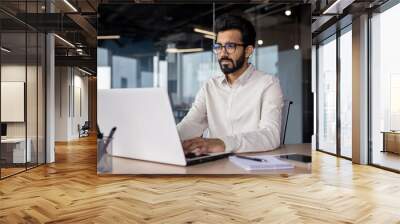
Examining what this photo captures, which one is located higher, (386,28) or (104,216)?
(386,28)

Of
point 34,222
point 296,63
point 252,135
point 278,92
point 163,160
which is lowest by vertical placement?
point 34,222

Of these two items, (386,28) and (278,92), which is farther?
(386,28)

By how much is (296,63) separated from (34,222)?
11.1 ft

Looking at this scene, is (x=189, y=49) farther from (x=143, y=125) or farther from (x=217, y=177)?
(x=217, y=177)

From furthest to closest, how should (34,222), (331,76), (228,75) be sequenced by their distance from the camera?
(331,76) → (228,75) → (34,222)

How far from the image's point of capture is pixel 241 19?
4.86 m

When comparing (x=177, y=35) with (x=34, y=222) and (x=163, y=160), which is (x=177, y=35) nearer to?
(x=163, y=160)

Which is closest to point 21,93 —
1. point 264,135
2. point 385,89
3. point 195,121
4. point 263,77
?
point 195,121

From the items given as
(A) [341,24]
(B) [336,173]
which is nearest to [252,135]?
(B) [336,173]

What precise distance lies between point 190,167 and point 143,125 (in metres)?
0.77

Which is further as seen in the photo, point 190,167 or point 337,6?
point 337,6

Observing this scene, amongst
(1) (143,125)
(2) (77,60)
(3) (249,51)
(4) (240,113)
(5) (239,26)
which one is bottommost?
(1) (143,125)

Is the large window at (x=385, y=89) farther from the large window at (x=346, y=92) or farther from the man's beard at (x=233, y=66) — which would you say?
the man's beard at (x=233, y=66)

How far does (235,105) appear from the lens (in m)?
4.54
